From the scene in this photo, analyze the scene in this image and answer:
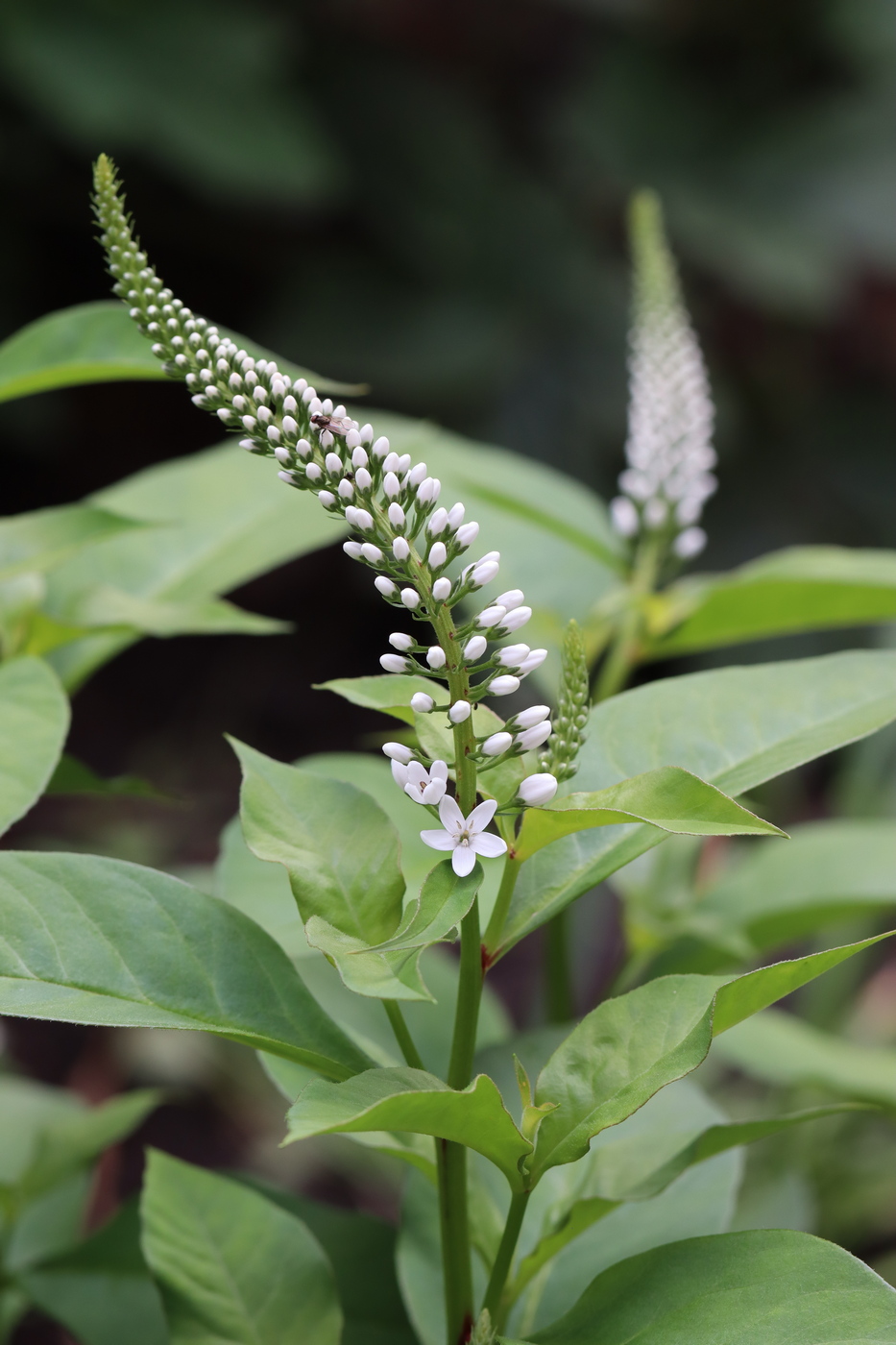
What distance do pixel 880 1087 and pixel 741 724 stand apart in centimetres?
46

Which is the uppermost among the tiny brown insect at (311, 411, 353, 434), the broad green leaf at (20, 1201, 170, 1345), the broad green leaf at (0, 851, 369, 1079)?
the tiny brown insect at (311, 411, 353, 434)

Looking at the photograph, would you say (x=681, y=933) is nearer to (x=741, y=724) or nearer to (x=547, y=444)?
(x=741, y=724)

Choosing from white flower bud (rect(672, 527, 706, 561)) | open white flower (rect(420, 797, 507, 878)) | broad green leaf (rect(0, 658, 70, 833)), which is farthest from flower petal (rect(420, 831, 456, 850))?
white flower bud (rect(672, 527, 706, 561))

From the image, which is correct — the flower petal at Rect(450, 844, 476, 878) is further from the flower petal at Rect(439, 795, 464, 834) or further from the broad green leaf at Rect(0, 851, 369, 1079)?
the broad green leaf at Rect(0, 851, 369, 1079)

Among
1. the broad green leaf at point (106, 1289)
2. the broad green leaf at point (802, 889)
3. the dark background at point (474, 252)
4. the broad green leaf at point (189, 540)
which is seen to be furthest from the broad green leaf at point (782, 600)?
the dark background at point (474, 252)

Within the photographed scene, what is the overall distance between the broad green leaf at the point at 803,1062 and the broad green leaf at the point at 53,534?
25.7 inches

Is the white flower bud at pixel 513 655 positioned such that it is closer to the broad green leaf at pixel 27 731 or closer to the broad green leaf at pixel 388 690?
the broad green leaf at pixel 388 690

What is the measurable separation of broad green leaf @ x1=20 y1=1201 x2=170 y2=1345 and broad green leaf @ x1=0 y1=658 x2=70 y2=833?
394 mm

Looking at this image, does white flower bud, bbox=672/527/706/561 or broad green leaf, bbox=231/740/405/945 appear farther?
white flower bud, bbox=672/527/706/561

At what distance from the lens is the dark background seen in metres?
3.13

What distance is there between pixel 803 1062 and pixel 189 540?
700mm

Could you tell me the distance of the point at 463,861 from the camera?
0.49 m

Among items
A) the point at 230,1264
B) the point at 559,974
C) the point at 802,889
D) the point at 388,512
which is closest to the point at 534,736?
the point at 388,512

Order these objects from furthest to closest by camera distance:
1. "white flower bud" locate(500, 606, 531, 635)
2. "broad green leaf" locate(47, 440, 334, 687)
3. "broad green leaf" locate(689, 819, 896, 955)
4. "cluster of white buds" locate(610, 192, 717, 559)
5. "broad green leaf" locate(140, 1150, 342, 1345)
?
"cluster of white buds" locate(610, 192, 717, 559)
"broad green leaf" locate(689, 819, 896, 955)
"broad green leaf" locate(47, 440, 334, 687)
"broad green leaf" locate(140, 1150, 342, 1345)
"white flower bud" locate(500, 606, 531, 635)
